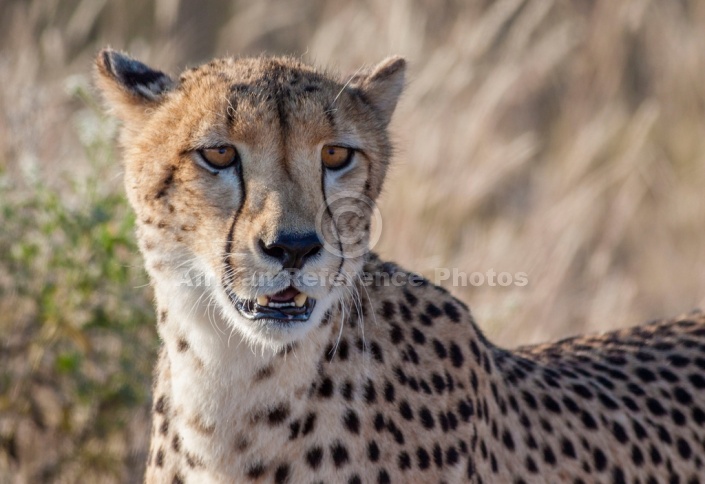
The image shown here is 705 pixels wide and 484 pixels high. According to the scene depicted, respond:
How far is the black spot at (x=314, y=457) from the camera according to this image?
2.27m

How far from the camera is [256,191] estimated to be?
7.12 feet

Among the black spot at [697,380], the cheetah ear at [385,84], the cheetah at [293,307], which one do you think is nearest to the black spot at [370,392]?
the cheetah at [293,307]

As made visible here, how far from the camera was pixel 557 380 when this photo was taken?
2785mm

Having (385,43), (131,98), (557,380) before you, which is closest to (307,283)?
(131,98)

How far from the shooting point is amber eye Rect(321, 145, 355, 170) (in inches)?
90.7

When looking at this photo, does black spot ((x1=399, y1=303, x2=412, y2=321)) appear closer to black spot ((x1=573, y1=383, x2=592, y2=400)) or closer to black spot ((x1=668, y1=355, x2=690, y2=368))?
black spot ((x1=573, y1=383, x2=592, y2=400))

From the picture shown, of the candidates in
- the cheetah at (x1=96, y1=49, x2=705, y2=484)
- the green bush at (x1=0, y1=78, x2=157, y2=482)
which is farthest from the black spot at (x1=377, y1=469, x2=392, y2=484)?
the green bush at (x1=0, y1=78, x2=157, y2=482)

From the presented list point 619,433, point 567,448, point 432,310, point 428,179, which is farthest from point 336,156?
point 428,179

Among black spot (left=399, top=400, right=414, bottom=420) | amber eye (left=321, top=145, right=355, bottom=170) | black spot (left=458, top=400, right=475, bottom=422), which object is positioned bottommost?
black spot (left=458, top=400, right=475, bottom=422)

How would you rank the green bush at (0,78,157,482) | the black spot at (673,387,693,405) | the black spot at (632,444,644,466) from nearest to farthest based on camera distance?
the black spot at (632,444,644,466) → the black spot at (673,387,693,405) → the green bush at (0,78,157,482)

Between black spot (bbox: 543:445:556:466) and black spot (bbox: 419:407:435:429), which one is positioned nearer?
black spot (bbox: 419:407:435:429)

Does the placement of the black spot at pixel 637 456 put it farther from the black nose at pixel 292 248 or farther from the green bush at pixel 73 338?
the green bush at pixel 73 338

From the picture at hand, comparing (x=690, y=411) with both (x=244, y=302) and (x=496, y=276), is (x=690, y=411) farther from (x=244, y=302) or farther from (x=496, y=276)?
(x=496, y=276)

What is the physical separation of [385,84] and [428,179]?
231 cm
